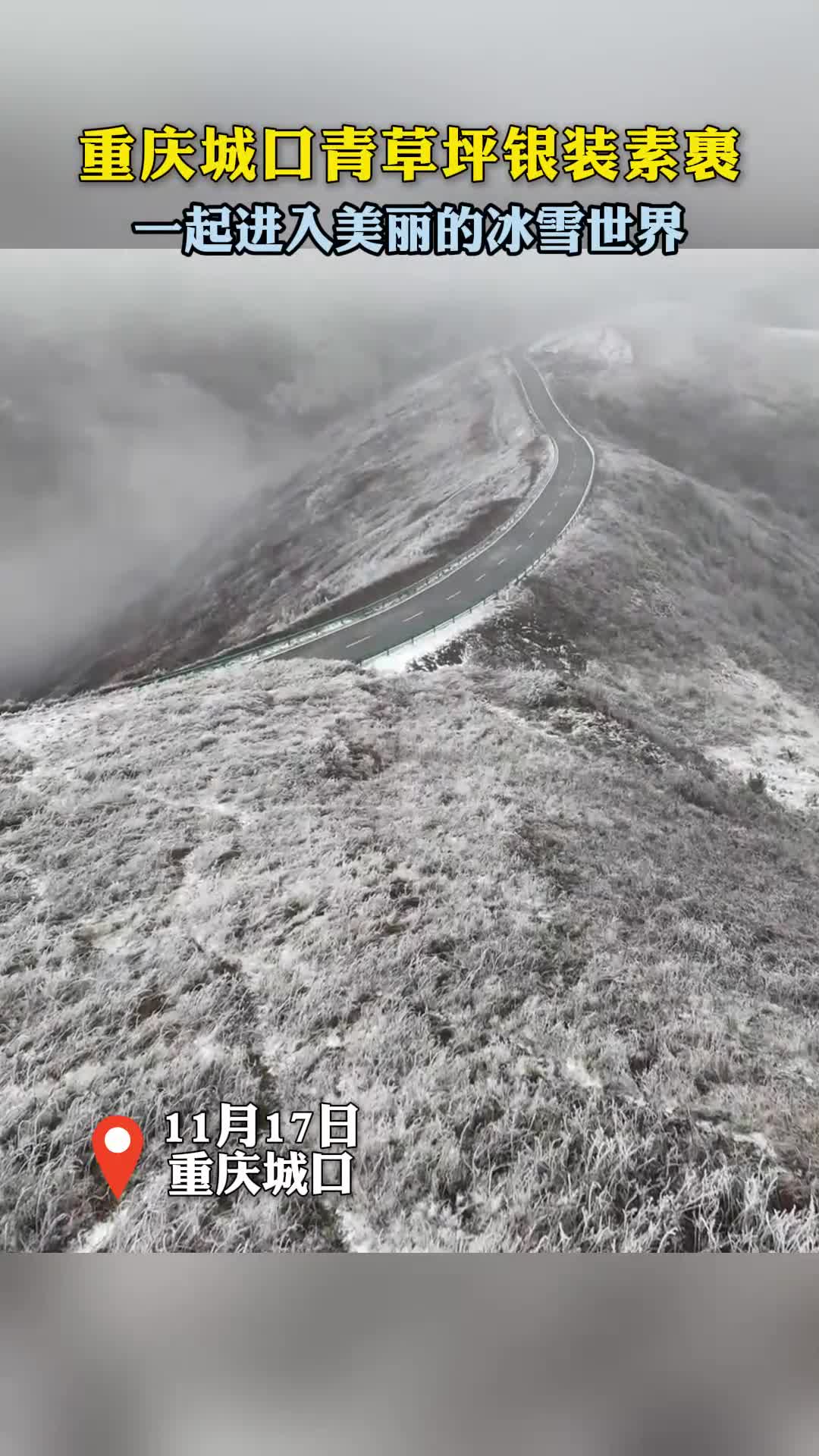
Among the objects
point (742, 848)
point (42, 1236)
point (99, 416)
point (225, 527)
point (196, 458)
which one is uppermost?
point (99, 416)

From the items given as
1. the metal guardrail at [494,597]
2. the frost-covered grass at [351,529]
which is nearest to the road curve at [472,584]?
the metal guardrail at [494,597]

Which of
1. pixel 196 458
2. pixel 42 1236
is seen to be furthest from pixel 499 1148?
pixel 196 458

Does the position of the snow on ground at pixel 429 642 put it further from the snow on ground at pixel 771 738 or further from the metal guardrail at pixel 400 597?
the snow on ground at pixel 771 738

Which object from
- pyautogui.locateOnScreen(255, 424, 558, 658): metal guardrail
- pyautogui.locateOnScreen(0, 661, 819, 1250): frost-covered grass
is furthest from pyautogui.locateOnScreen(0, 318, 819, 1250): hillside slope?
pyautogui.locateOnScreen(255, 424, 558, 658): metal guardrail

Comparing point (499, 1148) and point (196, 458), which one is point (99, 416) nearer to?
point (196, 458)

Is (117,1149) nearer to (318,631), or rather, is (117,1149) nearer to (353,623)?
(318,631)

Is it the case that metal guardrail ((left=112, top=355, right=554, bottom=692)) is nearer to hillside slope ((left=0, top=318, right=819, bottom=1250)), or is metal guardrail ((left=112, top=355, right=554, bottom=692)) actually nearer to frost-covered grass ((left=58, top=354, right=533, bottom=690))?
frost-covered grass ((left=58, top=354, right=533, bottom=690))
